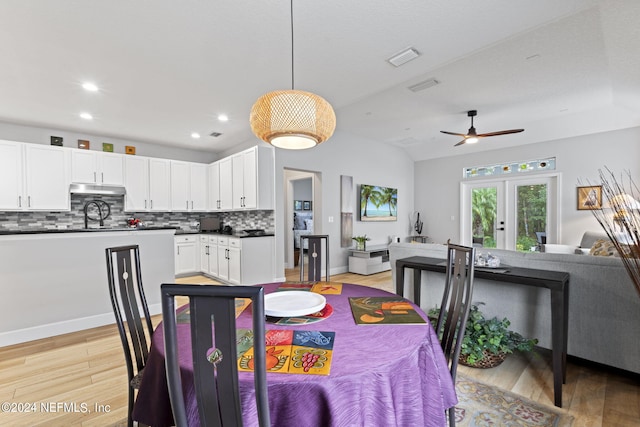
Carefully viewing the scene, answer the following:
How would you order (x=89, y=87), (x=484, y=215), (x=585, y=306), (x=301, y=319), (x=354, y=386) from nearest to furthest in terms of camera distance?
(x=354, y=386), (x=301, y=319), (x=585, y=306), (x=89, y=87), (x=484, y=215)

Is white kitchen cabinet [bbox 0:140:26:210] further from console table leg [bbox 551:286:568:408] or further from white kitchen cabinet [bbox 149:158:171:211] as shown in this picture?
console table leg [bbox 551:286:568:408]

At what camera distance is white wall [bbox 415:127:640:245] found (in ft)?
16.8

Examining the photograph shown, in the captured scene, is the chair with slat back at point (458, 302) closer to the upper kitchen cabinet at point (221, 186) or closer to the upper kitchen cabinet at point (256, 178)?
the upper kitchen cabinet at point (256, 178)

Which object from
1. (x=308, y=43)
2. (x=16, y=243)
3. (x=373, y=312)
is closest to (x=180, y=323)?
(x=373, y=312)

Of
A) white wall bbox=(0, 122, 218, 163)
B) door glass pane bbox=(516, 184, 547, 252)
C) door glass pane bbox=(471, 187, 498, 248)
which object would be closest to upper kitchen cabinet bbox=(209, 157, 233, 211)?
white wall bbox=(0, 122, 218, 163)

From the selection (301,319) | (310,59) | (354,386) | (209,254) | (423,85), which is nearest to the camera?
(354,386)

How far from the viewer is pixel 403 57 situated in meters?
2.80

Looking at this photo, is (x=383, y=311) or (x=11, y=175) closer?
(x=383, y=311)

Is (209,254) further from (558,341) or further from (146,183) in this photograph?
(558,341)

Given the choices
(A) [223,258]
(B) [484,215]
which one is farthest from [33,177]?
(B) [484,215]

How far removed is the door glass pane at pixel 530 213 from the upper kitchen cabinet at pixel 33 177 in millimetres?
8405

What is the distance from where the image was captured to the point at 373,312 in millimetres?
1471

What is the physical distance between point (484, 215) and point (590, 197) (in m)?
1.88

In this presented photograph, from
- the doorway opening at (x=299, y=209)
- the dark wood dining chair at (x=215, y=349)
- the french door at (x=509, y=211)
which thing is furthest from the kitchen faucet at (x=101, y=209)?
the french door at (x=509, y=211)
